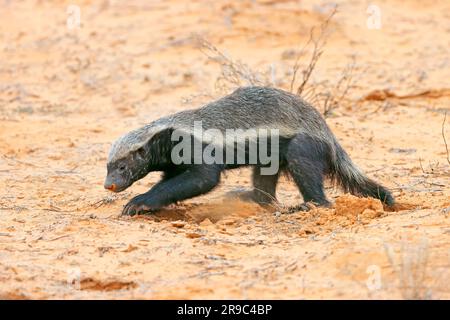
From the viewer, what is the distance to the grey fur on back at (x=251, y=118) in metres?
7.49

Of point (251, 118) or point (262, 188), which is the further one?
point (262, 188)

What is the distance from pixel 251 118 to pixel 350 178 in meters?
1.08

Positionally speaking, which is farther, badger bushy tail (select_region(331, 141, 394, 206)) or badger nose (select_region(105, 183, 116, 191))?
badger bushy tail (select_region(331, 141, 394, 206))

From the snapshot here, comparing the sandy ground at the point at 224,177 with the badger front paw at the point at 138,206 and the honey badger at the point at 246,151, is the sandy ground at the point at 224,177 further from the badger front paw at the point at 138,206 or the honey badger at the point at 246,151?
the honey badger at the point at 246,151

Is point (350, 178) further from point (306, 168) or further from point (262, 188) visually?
point (262, 188)

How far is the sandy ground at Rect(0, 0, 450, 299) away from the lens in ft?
17.7

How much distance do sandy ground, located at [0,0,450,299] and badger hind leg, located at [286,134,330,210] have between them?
1.30ft

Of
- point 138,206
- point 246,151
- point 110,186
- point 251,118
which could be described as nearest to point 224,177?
point 246,151

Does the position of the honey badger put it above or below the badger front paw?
above

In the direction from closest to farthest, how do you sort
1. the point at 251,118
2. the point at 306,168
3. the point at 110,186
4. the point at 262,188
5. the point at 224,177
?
the point at 110,186 → the point at 306,168 → the point at 251,118 → the point at 262,188 → the point at 224,177

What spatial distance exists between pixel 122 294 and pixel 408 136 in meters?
5.76

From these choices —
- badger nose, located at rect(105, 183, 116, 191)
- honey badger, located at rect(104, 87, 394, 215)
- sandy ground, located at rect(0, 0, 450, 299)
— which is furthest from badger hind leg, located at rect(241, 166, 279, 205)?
badger nose, located at rect(105, 183, 116, 191)

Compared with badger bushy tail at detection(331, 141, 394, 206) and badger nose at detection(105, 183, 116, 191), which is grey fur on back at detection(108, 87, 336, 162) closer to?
badger bushy tail at detection(331, 141, 394, 206)

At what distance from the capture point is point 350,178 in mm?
7824
